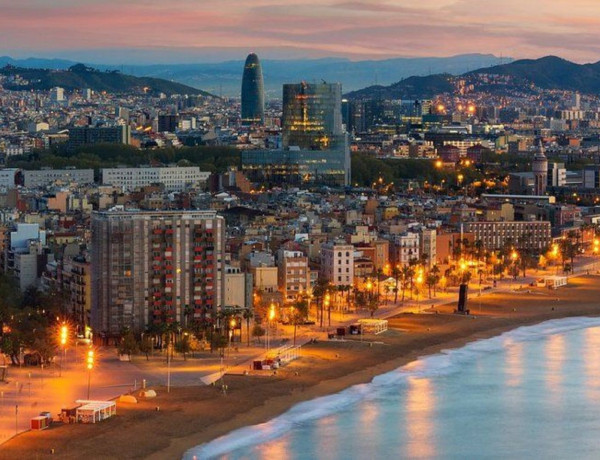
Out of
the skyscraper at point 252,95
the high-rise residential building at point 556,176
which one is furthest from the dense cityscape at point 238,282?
the skyscraper at point 252,95

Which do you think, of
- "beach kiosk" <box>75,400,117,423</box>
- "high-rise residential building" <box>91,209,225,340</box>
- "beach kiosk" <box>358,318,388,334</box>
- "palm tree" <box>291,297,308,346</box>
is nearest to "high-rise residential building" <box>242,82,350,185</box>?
"palm tree" <box>291,297,308,346</box>

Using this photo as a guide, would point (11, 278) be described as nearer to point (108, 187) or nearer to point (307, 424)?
point (307, 424)

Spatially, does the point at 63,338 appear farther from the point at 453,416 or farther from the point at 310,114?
the point at 310,114

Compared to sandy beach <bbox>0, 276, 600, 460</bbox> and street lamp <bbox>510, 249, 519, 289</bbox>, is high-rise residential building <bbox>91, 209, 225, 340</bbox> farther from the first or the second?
street lamp <bbox>510, 249, 519, 289</bbox>

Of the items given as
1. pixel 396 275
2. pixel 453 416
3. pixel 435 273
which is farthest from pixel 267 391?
pixel 435 273

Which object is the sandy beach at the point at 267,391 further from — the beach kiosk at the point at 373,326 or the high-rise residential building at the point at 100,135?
the high-rise residential building at the point at 100,135

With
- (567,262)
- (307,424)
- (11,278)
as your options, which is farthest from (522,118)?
(307,424)
